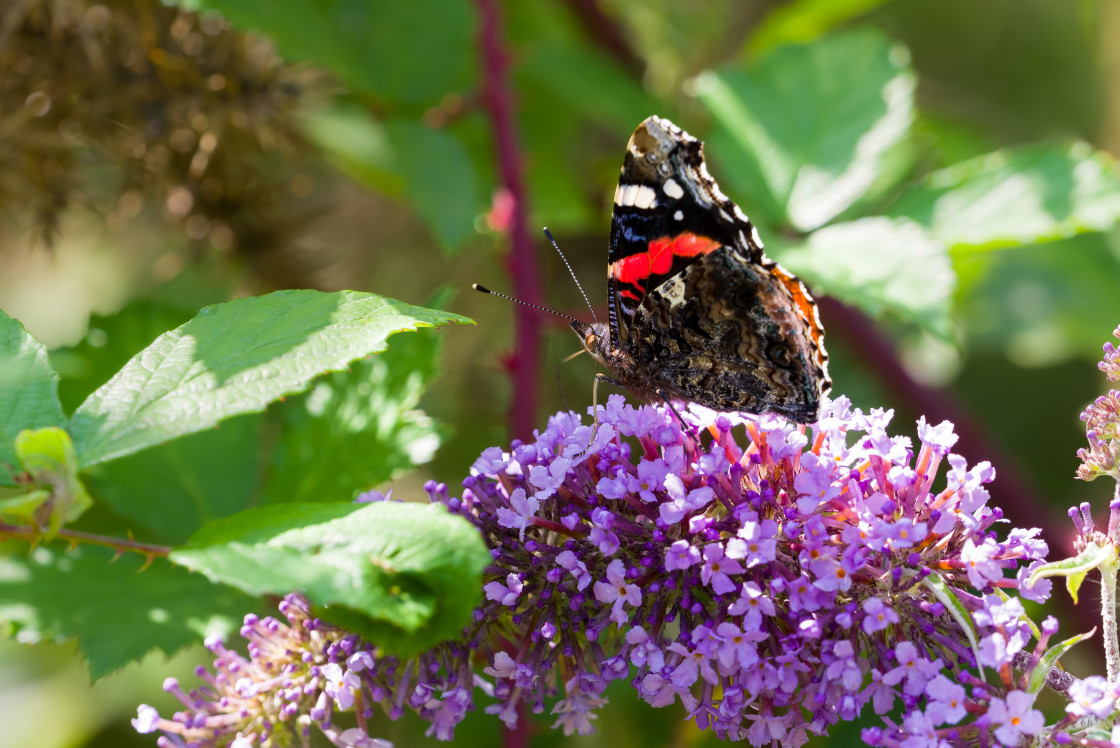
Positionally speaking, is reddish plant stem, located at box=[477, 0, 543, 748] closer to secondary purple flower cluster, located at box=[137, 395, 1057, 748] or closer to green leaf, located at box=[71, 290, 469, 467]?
secondary purple flower cluster, located at box=[137, 395, 1057, 748]

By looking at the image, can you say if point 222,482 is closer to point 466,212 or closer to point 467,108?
point 466,212

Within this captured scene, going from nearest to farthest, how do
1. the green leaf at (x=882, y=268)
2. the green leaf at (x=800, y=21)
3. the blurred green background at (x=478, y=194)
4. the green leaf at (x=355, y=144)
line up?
1. the green leaf at (x=882, y=268)
2. the blurred green background at (x=478, y=194)
3. the green leaf at (x=800, y=21)
4. the green leaf at (x=355, y=144)

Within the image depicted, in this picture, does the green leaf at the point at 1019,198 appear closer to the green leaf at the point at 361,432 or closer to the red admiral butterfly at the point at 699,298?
the red admiral butterfly at the point at 699,298

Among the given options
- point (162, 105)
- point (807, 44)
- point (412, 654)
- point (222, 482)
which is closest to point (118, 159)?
point (162, 105)

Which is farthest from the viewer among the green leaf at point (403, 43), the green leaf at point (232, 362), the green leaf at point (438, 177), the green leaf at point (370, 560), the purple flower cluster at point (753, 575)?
the green leaf at point (403, 43)

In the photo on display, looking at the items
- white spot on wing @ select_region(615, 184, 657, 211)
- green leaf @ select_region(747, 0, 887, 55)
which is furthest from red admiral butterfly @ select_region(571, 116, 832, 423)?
green leaf @ select_region(747, 0, 887, 55)

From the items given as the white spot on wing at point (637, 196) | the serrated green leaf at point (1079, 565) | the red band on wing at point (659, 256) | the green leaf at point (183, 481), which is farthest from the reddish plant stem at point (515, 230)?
the serrated green leaf at point (1079, 565)
